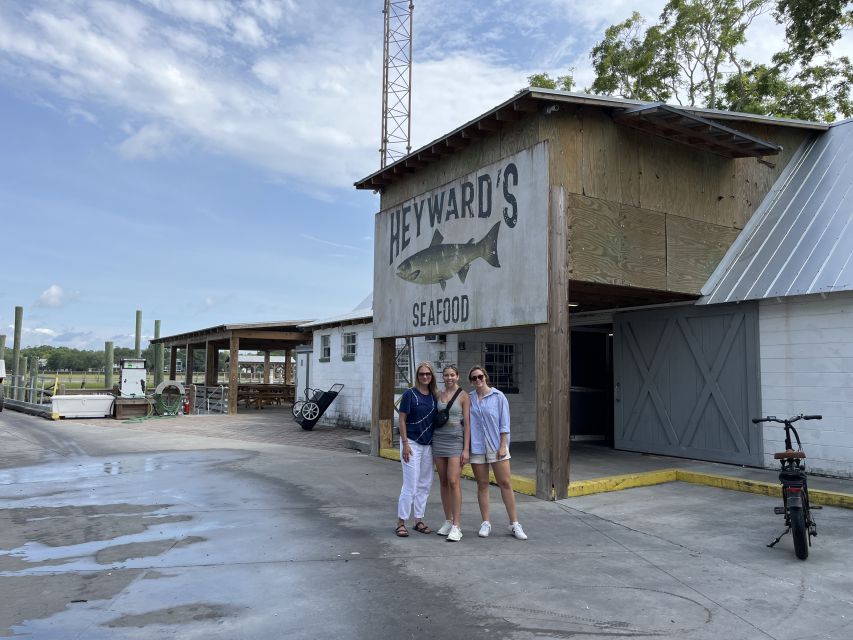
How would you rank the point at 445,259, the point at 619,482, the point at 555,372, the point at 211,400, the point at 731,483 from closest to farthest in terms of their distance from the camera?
the point at 555,372, the point at 731,483, the point at 619,482, the point at 445,259, the point at 211,400

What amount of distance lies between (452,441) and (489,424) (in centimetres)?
39

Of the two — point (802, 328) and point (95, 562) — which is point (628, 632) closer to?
point (95, 562)

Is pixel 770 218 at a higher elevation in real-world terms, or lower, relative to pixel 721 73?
lower

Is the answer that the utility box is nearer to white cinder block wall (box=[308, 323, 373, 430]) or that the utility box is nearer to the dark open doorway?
white cinder block wall (box=[308, 323, 373, 430])

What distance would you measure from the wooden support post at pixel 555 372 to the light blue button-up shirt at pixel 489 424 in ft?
6.86

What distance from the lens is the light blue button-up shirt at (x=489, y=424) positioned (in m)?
6.30

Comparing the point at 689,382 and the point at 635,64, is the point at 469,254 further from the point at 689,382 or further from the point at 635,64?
the point at 635,64

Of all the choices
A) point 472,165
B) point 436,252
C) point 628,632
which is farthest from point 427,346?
point 628,632

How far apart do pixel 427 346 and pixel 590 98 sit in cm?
697

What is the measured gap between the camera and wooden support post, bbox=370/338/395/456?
12391 millimetres

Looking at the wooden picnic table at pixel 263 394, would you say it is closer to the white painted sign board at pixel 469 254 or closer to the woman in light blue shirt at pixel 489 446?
A: the white painted sign board at pixel 469 254

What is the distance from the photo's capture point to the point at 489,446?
630 centimetres

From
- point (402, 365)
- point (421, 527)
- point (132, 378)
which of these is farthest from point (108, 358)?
point (421, 527)

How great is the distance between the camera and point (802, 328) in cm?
925
